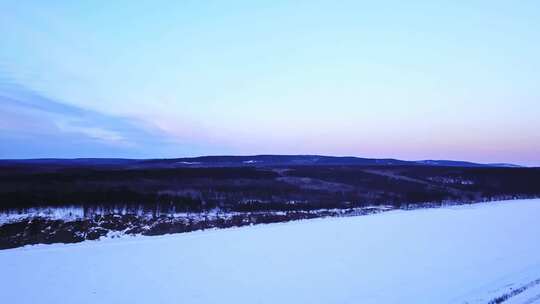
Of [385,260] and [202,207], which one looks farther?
[202,207]

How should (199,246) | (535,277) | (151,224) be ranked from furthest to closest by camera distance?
(151,224) → (199,246) → (535,277)

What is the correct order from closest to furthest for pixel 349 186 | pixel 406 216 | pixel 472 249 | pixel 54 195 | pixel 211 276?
pixel 211 276 < pixel 472 249 < pixel 406 216 < pixel 54 195 < pixel 349 186

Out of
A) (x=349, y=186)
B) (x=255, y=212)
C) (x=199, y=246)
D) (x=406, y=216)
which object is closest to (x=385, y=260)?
(x=199, y=246)

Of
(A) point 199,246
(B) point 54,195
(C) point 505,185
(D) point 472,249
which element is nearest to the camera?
(D) point 472,249

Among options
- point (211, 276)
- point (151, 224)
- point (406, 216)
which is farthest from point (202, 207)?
point (211, 276)

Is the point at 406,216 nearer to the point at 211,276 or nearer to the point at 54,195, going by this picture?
the point at 211,276

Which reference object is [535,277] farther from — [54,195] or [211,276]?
[54,195]
